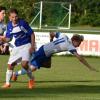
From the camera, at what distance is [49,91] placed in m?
13.7

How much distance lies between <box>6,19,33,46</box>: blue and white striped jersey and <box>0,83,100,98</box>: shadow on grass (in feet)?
3.87

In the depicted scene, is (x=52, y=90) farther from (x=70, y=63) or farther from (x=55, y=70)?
(x=70, y=63)

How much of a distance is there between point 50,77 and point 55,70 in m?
2.68

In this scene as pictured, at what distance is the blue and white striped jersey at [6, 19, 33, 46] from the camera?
14570 millimetres

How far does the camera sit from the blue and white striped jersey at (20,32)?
14570mm

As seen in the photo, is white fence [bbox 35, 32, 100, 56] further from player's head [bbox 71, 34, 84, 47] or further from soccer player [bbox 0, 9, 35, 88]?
soccer player [bbox 0, 9, 35, 88]

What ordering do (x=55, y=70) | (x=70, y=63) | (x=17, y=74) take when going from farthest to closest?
(x=70, y=63) → (x=55, y=70) → (x=17, y=74)

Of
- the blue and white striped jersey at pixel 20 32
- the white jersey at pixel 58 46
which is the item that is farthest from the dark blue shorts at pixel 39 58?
the blue and white striped jersey at pixel 20 32

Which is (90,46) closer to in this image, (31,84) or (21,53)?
(31,84)

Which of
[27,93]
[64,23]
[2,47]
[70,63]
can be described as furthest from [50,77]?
[64,23]

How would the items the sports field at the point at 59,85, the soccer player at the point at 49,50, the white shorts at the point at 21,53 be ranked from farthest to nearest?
the soccer player at the point at 49,50
the white shorts at the point at 21,53
the sports field at the point at 59,85

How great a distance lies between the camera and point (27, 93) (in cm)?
1334

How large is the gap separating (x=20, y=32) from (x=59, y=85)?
182 cm

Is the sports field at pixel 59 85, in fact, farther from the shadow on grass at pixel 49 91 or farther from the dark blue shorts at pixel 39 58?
the dark blue shorts at pixel 39 58
